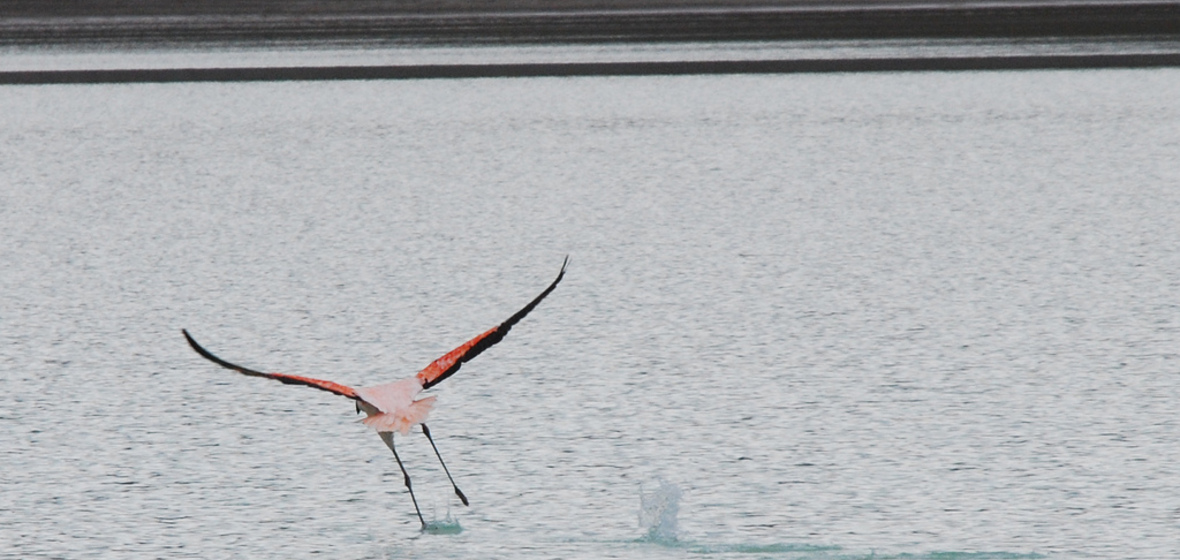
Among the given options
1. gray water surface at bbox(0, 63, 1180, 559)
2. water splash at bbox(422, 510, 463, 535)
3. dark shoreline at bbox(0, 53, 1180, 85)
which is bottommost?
water splash at bbox(422, 510, 463, 535)

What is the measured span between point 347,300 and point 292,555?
3.53 ft

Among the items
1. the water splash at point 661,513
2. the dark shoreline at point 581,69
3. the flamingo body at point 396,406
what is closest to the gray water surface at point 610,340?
the water splash at point 661,513

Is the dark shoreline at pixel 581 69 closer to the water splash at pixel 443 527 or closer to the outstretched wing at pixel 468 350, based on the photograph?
the water splash at pixel 443 527

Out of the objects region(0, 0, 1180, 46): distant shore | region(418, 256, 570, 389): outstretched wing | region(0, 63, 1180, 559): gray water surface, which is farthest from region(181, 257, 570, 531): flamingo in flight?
region(0, 0, 1180, 46): distant shore

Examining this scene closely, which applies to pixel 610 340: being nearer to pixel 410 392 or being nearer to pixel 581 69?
pixel 410 392

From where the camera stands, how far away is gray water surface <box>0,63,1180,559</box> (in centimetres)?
Answer: 129

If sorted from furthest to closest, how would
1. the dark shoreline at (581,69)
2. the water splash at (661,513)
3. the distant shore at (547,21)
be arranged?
the distant shore at (547,21) → the dark shoreline at (581,69) → the water splash at (661,513)

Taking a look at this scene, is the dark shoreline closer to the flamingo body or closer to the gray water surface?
the gray water surface

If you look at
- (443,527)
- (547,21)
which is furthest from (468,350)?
(547,21)

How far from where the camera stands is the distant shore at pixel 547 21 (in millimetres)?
7191

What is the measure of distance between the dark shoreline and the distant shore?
1152mm

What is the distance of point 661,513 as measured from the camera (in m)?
1.27

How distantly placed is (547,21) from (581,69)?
1.79 meters

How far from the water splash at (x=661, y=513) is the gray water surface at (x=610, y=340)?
1 cm
